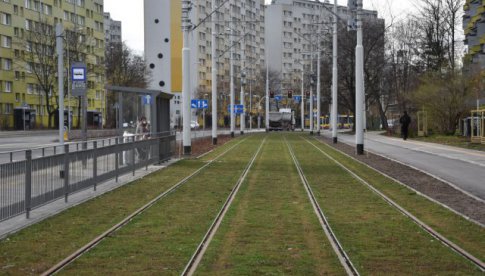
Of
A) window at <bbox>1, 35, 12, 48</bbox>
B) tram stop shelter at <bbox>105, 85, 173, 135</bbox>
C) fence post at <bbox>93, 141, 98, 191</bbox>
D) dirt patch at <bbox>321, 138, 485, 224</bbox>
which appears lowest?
dirt patch at <bbox>321, 138, 485, 224</bbox>

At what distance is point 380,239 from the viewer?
399 inches

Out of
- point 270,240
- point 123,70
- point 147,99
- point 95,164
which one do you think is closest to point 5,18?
point 123,70

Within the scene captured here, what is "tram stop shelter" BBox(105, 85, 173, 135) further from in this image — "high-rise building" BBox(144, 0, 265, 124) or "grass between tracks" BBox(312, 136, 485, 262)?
"grass between tracks" BBox(312, 136, 485, 262)

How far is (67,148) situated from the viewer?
A: 585 inches

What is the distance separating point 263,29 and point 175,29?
92.9 metres

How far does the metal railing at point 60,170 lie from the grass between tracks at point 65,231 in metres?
0.48

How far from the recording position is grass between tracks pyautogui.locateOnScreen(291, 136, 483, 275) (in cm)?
821

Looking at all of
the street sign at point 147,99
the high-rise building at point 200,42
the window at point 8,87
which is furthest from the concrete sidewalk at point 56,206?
the window at point 8,87

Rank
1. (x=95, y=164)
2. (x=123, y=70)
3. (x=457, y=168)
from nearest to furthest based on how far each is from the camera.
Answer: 1. (x=95, y=164)
2. (x=457, y=168)
3. (x=123, y=70)

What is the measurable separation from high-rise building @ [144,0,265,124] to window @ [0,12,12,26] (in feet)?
53.4

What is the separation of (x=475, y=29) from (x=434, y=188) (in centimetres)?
7814

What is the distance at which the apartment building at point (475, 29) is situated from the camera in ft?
270

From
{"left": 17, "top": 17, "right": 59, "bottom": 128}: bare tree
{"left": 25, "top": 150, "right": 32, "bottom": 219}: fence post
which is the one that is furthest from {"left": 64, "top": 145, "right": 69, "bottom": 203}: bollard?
{"left": 17, "top": 17, "right": 59, "bottom": 128}: bare tree

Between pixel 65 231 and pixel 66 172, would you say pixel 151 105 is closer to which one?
pixel 66 172
